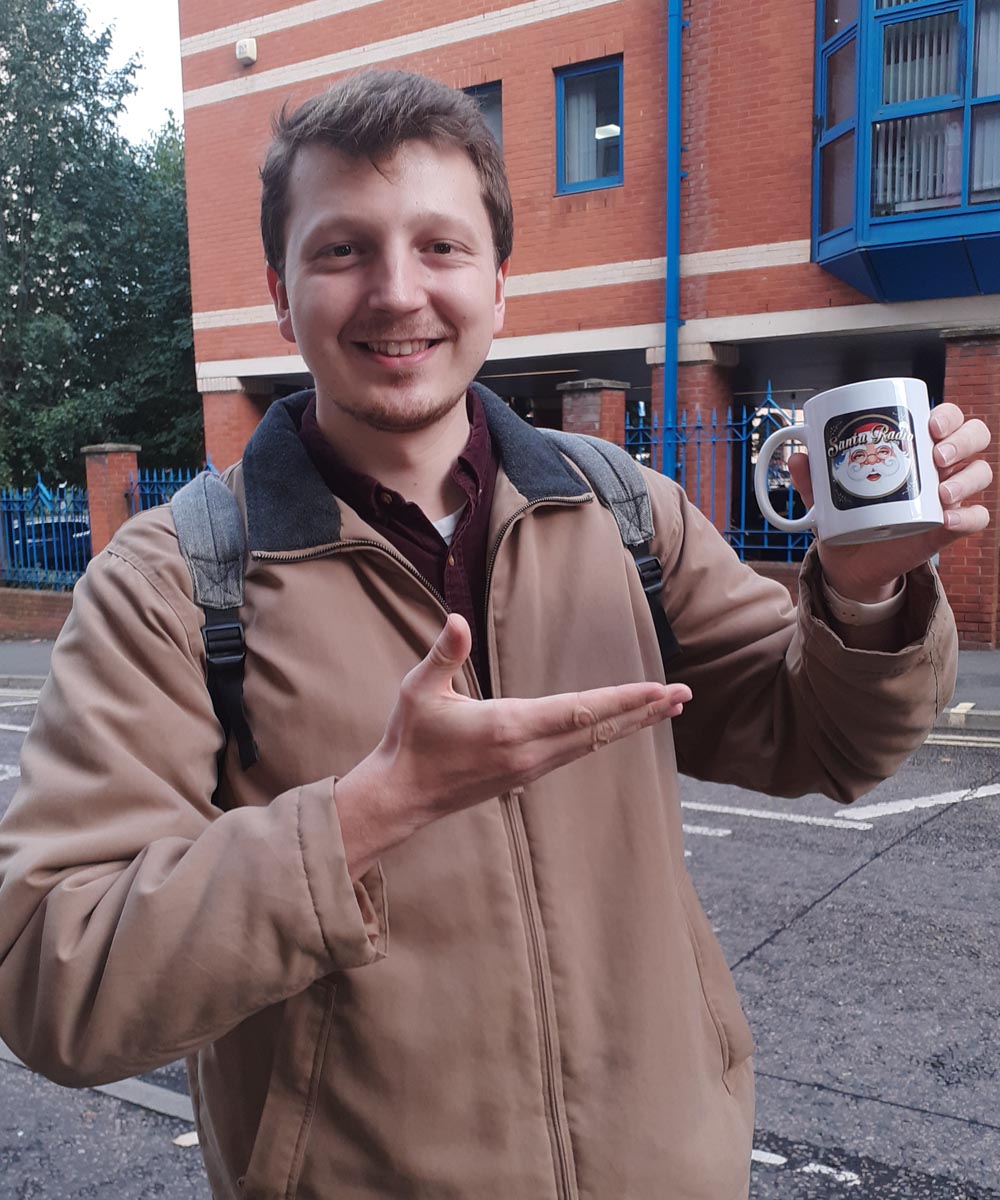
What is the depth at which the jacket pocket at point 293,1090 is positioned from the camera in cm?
127

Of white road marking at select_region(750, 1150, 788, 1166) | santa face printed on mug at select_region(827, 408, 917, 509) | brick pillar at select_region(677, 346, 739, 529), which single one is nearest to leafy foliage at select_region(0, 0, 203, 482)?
brick pillar at select_region(677, 346, 739, 529)

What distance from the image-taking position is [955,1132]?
2.94m

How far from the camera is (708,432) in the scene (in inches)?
497

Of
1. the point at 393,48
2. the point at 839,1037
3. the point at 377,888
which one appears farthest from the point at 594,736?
the point at 393,48

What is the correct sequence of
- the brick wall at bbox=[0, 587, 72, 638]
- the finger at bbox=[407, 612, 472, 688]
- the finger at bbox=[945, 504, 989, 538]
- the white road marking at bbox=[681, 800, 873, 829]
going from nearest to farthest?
the finger at bbox=[407, 612, 472, 688]
the finger at bbox=[945, 504, 989, 538]
the white road marking at bbox=[681, 800, 873, 829]
the brick wall at bbox=[0, 587, 72, 638]

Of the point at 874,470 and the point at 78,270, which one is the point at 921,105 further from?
the point at 78,270

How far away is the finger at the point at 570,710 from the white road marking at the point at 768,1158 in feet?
7.42

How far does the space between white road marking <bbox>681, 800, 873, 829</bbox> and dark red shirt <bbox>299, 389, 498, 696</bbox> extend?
4472 mm

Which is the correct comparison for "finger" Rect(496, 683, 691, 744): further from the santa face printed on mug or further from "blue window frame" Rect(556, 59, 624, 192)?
"blue window frame" Rect(556, 59, 624, 192)

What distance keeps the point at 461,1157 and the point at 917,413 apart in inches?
42.6

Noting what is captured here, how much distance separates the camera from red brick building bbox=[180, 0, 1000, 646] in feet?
34.0

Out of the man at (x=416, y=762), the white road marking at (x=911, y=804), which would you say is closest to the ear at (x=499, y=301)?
the man at (x=416, y=762)

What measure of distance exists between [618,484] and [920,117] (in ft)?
34.8

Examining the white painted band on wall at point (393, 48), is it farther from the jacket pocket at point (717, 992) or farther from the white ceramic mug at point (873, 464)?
the jacket pocket at point (717, 992)
